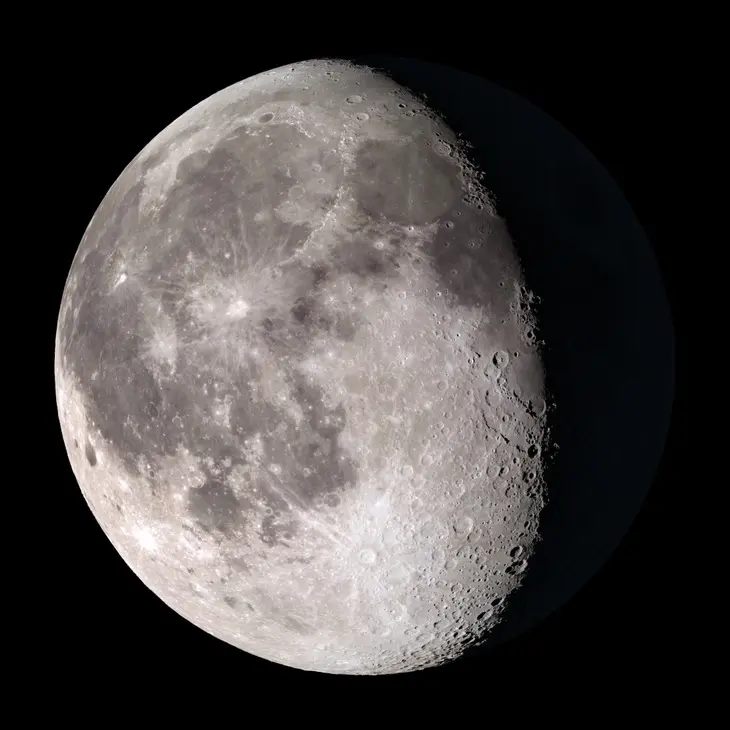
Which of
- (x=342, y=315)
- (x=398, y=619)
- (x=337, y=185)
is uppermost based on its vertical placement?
(x=337, y=185)

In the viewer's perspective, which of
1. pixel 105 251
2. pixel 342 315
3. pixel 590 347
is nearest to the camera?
pixel 342 315

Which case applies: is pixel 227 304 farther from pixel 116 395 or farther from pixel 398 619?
pixel 398 619

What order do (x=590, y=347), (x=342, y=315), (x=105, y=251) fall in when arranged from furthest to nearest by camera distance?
→ (x=105, y=251), (x=590, y=347), (x=342, y=315)

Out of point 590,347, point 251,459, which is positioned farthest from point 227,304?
point 590,347

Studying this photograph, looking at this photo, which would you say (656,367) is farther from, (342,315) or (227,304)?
(227,304)

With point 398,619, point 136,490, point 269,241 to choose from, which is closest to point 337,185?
point 269,241

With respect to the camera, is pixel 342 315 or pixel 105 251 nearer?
pixel 342 315

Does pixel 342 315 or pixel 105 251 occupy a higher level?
pixel 105 251
